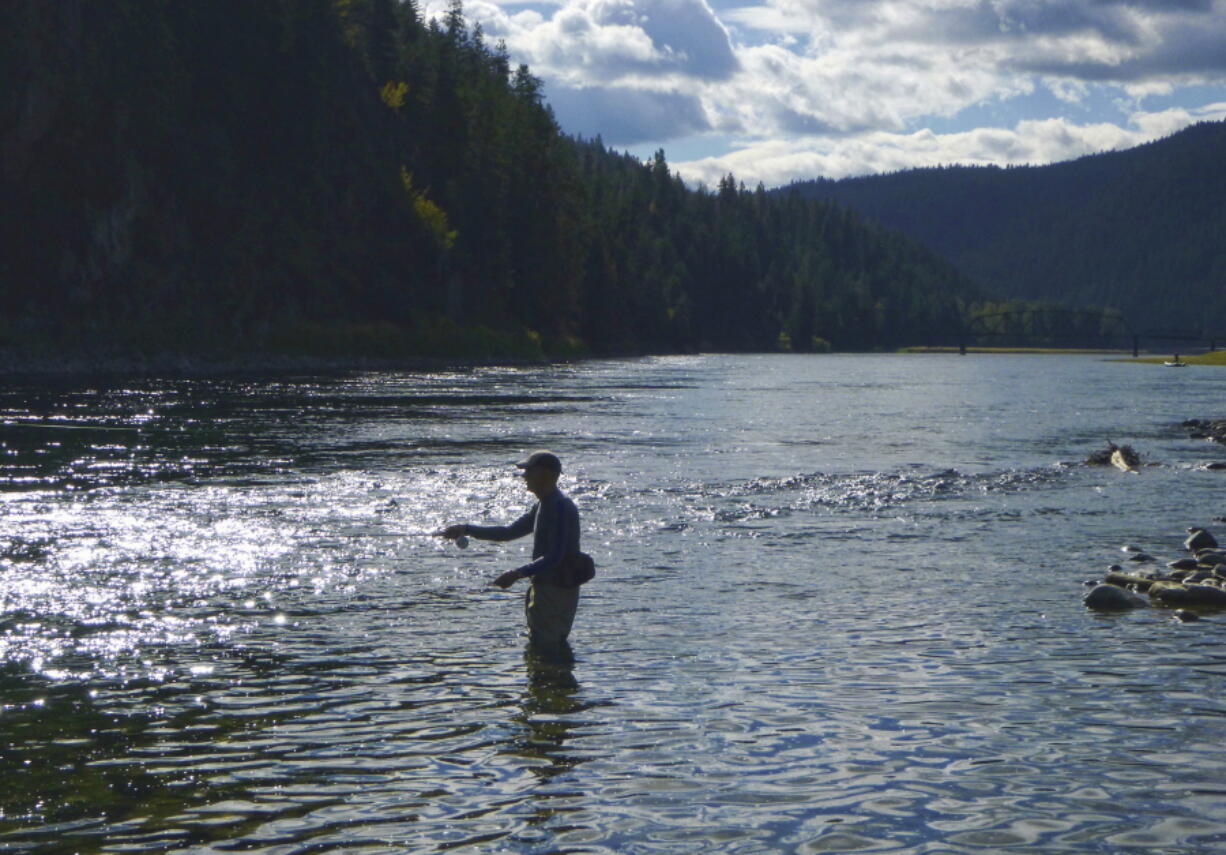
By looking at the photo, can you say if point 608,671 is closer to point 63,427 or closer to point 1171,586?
point 1171,586

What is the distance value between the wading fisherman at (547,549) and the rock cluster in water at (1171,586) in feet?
24.1

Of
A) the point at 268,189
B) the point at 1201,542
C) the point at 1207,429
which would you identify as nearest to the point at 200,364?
the point at 268,189

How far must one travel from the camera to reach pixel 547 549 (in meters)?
12.5

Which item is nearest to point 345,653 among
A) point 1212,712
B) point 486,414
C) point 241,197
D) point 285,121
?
point 1212,712

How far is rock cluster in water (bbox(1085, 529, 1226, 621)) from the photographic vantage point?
643 inches

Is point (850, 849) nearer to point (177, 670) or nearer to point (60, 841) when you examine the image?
point (60, 841)

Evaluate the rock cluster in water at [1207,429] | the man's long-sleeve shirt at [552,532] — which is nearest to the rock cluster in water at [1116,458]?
the rock cluster in water at [1207,429]

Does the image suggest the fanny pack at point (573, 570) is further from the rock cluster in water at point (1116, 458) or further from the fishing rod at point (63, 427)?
the fishing rod at point (63, 427)

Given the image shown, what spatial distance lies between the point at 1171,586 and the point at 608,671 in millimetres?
8318

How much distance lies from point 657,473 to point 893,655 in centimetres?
1837

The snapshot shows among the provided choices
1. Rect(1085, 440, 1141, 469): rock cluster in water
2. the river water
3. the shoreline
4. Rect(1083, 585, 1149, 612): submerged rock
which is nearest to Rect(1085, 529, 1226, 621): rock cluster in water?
Rect(1083, 585, 1149, 612): submerged rock

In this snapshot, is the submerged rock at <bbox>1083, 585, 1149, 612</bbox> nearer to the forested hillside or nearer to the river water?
the river water

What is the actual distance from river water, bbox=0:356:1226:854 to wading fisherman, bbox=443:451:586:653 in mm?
470

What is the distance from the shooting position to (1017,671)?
12945 millimetres
